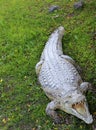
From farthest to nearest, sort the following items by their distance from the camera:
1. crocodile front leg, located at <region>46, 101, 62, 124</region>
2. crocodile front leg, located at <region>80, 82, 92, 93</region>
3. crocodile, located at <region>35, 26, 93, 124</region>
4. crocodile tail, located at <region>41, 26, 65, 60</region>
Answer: crocodile tail, located at <region>41, 26, 65, 60</region>
crocodile front leg, located at <region>80, 82, 92, 93</region>
crocodile front leg, located at <region>46, 101, 62, 124</region>
crocodile, located at <region>35, 26, 93, 124</region>

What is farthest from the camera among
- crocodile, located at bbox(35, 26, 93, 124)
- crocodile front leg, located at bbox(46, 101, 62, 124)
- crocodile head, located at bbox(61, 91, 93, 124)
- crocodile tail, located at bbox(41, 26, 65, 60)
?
crocodile tail, located at bbox(41, 26, 65, 60)

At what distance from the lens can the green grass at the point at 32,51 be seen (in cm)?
668

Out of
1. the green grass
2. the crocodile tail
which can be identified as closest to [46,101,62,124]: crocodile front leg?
the green grass

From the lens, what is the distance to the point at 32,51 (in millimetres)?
8883

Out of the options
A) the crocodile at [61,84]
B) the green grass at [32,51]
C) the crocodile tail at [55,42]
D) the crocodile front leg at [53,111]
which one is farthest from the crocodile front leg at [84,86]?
the crocodile tail at [55,42]

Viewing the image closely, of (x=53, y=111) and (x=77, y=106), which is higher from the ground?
(x=77, y=106)

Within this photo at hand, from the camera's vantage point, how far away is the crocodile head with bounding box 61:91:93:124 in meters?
5.76

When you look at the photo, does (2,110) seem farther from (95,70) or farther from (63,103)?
(95,70)

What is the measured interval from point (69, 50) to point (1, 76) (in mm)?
1875

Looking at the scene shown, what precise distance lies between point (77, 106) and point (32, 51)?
130 inches

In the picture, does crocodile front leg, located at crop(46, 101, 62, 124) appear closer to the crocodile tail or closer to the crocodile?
the crocodile

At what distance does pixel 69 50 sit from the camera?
28.0ft

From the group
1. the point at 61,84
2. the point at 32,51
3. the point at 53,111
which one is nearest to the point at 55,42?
the point at 32,51

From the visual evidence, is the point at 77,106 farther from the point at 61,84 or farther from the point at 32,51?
the point at 32,51
